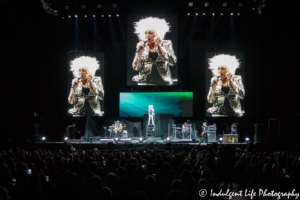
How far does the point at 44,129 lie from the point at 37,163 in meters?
12.8

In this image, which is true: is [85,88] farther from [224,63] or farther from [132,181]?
[132,181]

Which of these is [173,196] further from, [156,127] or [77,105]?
[77,105]

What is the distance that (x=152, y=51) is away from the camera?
61.5 ft

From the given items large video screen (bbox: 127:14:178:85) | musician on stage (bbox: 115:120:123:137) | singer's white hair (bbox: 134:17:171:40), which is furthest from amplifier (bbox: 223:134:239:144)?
singer's white hair (bbox: 134:17:171:40)

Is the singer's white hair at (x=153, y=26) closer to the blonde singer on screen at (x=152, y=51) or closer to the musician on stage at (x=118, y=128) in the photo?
the blonde singer on screen at (x=152, y=51)

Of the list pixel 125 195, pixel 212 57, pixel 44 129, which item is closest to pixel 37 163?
pixel 125 195

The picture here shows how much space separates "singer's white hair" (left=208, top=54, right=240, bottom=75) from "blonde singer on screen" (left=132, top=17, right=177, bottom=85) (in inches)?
106

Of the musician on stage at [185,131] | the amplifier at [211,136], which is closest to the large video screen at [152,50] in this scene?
the musician on stage at [185,131]

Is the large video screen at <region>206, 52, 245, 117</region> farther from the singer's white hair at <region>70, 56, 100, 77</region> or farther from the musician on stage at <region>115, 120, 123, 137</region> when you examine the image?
the singer's white hair at <region>70, 56, 100, 77</region>

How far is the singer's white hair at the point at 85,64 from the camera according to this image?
1916 centimetres

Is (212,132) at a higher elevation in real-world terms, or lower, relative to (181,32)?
lower

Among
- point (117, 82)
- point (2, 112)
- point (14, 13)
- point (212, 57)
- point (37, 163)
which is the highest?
point (14, 13)

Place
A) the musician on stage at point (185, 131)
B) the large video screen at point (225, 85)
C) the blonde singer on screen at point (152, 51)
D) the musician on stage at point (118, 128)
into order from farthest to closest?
1. the blonde singer on screen at point (152, 51)
2. the large video screen at point (225, 85)
3. the musician on stage at point (185, 131)
4. the musician on stage at point (118, 128)

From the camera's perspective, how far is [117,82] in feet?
67.2
